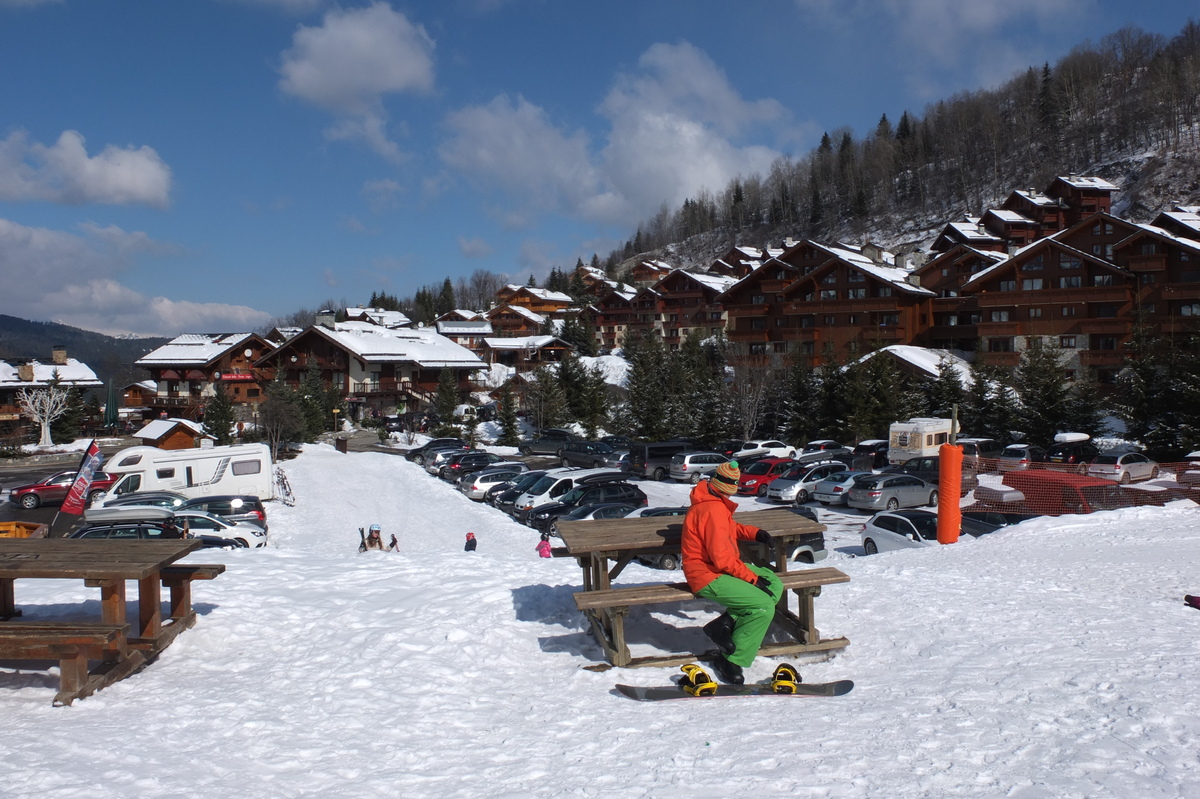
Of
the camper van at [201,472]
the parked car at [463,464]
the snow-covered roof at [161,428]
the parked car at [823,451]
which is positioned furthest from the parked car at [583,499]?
the snow-covered roof at [161,428]

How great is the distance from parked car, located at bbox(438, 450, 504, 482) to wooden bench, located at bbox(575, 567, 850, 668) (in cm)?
2965

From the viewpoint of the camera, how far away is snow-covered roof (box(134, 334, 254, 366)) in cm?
6588

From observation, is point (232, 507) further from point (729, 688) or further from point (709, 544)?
point (729, 688)

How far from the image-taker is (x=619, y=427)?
5456 centimetres

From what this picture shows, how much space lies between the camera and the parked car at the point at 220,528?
65.2 ft

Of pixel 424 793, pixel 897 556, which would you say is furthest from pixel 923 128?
pixel 424 793

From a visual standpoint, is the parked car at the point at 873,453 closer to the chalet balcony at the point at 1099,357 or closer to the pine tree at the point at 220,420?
the chalet balcony at the point at 1099,357

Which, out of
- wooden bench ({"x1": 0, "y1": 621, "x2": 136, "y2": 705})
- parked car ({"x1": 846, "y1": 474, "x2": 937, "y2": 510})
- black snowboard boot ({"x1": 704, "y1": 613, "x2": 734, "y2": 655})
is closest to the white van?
Answer: parked car ({"x1": 846, "y1": 474, "x2": 937, "y2": 510})

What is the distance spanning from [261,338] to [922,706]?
69.8 m

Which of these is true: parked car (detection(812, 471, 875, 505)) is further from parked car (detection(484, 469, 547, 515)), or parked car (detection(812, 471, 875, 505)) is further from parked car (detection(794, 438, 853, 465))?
parked car (detection(484, 469, 547, 515))

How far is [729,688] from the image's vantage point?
645cm

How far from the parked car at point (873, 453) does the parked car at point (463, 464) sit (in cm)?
1710

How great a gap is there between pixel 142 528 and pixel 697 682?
16.0 m

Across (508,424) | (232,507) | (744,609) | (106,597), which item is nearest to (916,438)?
(508,424)
